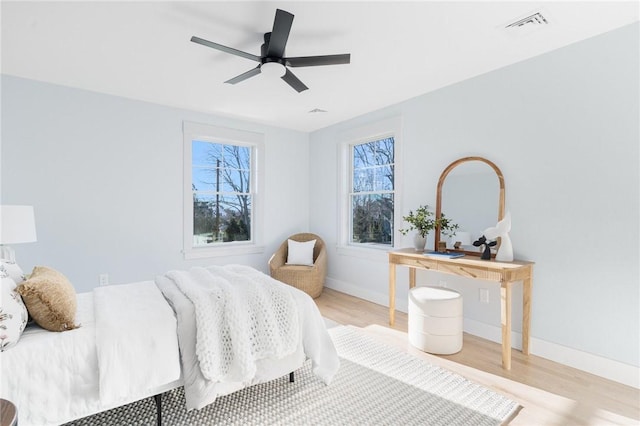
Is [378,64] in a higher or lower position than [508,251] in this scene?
higher

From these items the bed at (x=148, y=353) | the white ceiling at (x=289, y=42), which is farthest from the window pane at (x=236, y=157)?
the bed at (x=148, y=353)

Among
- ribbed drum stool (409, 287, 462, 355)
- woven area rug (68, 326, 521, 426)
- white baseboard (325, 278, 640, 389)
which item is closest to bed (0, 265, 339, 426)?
woven area rug (68, 326, 521, 426)

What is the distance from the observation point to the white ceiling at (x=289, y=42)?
210cm

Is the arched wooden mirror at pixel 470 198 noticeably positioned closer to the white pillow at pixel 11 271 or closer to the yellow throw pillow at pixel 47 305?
the yellow throw pillow at pixel 47 305

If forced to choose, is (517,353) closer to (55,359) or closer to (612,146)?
(612,146)

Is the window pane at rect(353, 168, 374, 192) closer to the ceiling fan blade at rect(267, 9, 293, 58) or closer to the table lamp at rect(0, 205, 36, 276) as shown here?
the ceiling fan blade at rect(267, 9, 293, 58)

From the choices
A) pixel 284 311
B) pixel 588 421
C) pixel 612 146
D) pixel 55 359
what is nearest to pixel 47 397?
pixel 55 359

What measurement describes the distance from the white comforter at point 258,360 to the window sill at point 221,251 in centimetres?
173

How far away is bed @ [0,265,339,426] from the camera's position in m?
1.50

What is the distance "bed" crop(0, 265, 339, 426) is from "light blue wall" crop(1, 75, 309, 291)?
1597mm

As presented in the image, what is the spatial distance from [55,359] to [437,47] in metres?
3.14

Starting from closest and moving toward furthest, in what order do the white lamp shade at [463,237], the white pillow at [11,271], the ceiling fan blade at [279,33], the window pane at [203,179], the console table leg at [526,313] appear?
the white pillow at [11,271]
the ceiling fan blade at [279,33]
the console table leg at [526,313]
the white lamp shade at [463,237]
the window pane at [203,179]

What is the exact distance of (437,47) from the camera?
8.43 ft

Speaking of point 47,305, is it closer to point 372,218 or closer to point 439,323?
point 439,323
